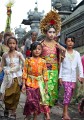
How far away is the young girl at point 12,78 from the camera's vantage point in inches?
241

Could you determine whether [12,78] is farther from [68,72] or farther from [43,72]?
[68,72]

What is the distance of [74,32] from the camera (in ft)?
37.7

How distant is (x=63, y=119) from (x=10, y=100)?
101cm

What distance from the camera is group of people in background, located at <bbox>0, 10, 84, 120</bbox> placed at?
559 cm

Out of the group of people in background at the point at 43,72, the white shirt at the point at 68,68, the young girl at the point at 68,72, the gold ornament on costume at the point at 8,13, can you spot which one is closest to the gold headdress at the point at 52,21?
the group of people in background at the point at 43,72

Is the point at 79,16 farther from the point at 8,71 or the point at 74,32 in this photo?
the point at 8,71

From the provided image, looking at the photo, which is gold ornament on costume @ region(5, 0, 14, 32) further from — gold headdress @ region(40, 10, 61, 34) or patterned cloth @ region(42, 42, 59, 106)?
patterned cloth @ region(42, 42, 59, 106)

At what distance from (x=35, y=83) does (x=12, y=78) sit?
2.29 ft

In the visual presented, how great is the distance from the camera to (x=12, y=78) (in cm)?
612

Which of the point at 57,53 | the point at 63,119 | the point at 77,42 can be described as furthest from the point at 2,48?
the point at 77,42

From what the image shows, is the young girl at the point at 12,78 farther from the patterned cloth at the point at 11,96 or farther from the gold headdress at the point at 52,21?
the gold headdress at the point at 52,21

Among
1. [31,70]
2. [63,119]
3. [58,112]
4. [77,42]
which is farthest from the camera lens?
[77,42]

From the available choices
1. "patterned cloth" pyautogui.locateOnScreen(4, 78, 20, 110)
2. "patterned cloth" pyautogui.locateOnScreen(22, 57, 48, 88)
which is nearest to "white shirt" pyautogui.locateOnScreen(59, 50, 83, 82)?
"patterned cloth" pyautogui.locateOnScreen(22, 57, 48, 88)

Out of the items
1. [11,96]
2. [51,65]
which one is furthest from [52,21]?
[11,96]
